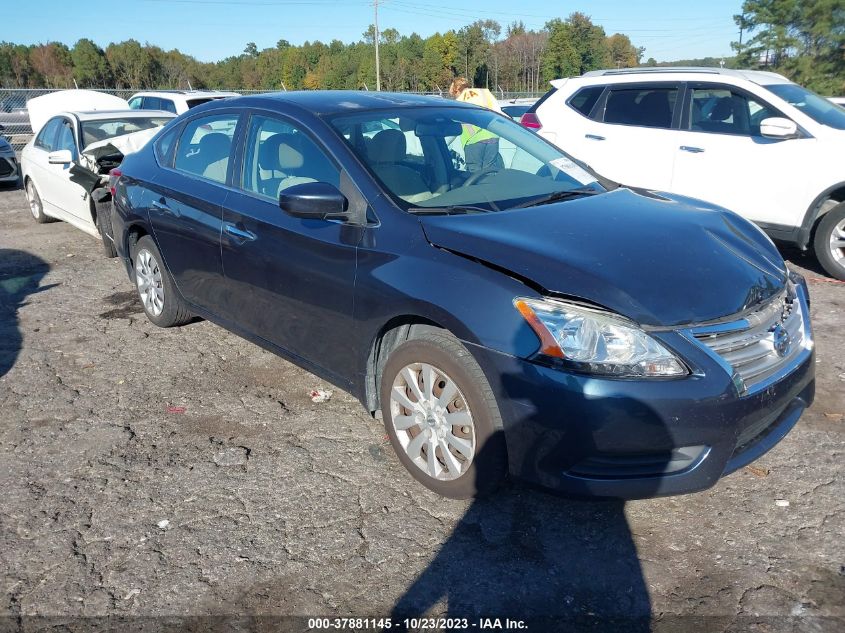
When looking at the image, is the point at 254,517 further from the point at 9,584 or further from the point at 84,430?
the point at 84,430

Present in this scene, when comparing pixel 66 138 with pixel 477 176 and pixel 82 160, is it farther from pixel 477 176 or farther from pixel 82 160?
pixel 477 176

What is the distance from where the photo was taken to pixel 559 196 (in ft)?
12.2

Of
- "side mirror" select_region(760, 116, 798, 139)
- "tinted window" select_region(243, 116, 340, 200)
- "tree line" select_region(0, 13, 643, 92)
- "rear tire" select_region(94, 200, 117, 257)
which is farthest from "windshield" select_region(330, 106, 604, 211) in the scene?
"tree line" select_region(0, 13, 643, 92)

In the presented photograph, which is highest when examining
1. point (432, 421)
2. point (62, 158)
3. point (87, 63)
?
point (87, 63)

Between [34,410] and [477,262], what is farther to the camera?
[34,410]

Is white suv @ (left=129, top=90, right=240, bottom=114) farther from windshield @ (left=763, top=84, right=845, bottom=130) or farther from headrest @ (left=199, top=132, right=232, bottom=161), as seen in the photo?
windshield @ (left=763, top=84, right=845, bottom=130)

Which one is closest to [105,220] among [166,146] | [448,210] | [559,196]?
[166,146]

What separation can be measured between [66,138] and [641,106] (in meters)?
6.92

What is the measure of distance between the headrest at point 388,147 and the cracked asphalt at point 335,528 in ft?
4.87

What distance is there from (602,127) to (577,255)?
5.31m

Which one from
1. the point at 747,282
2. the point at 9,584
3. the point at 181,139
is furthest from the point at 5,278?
the point at 747,282

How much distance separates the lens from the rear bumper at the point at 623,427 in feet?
8.57

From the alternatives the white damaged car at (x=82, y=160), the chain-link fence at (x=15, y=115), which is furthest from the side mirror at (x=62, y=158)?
the chain-link fence at (x=15, y=115)

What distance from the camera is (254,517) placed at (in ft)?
10.4
